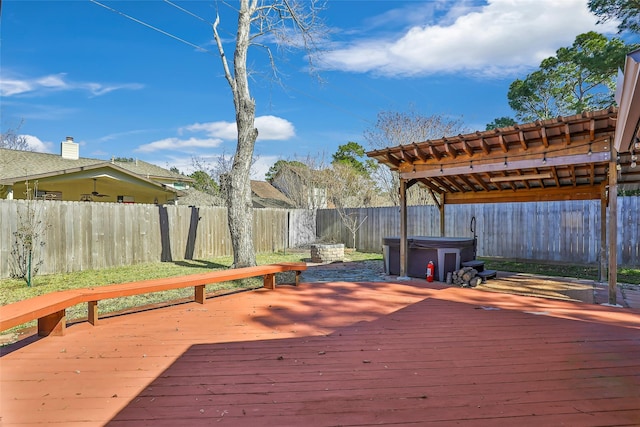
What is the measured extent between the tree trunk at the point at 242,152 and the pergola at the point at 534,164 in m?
3.31

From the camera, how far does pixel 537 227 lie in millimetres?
9695

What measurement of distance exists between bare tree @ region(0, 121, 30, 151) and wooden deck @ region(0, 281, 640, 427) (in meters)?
19.3

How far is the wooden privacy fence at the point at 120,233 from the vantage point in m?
7.29

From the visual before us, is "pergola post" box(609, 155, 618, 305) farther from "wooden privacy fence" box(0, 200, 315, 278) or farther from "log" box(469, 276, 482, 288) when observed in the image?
"wooden privacy fence" box(0, 200, 315, 278)

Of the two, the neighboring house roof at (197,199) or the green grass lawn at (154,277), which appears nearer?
the green grass lawn at (154,277)

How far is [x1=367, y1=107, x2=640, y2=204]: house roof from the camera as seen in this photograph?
4914mm

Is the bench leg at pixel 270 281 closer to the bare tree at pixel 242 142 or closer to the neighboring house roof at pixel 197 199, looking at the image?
the bare tree at pixel 242 142

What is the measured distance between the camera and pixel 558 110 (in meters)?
15.4

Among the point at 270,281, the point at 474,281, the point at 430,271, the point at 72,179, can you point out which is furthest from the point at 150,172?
the point at 474,281

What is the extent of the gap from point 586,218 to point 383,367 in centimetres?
874

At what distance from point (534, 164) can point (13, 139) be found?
2270 cm

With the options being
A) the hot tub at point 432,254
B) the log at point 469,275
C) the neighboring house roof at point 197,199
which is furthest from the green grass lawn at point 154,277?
the neighboring house roof at point 197,199

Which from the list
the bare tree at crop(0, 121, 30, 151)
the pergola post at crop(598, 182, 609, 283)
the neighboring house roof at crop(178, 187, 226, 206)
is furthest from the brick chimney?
the pergola post at crop(598, 182, 609, 283)

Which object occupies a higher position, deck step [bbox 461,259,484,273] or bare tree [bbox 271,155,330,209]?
bare tree [bbox 271,155,330,209]
